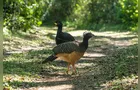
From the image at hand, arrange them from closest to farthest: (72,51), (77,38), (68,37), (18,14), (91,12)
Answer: (72,51)
(68,37)
(18,14)
(77,38)
(91,12)

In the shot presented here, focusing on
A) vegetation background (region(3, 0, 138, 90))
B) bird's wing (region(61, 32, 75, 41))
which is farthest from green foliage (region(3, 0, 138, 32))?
bird's wing (region(61, 32, 75, 41))

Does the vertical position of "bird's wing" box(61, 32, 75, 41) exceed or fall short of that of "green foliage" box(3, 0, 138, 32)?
it exceeds it

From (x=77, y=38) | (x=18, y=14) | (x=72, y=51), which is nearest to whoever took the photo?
(x=72, y=51)

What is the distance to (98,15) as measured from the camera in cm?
3931

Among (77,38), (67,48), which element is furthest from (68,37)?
(77,38)

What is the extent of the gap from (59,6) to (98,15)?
21.4 ft

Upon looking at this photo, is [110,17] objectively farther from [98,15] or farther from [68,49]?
[68,49]

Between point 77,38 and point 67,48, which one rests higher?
point 67,48

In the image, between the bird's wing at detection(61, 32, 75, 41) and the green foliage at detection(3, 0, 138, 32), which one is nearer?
the bird's wing at detection(61, 32, 75, 41)

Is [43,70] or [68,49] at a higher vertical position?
A: [68,49]

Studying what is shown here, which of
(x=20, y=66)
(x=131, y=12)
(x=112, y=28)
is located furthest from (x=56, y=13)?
(x=20, y=66)

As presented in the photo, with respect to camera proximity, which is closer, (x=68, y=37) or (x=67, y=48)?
(x=67, y=48)

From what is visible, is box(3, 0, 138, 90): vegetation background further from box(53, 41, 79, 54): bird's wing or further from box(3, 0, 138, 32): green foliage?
box(53, 41, 79, 54): bird's wing

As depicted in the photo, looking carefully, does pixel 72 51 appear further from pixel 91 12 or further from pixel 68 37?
pixel 91 12
